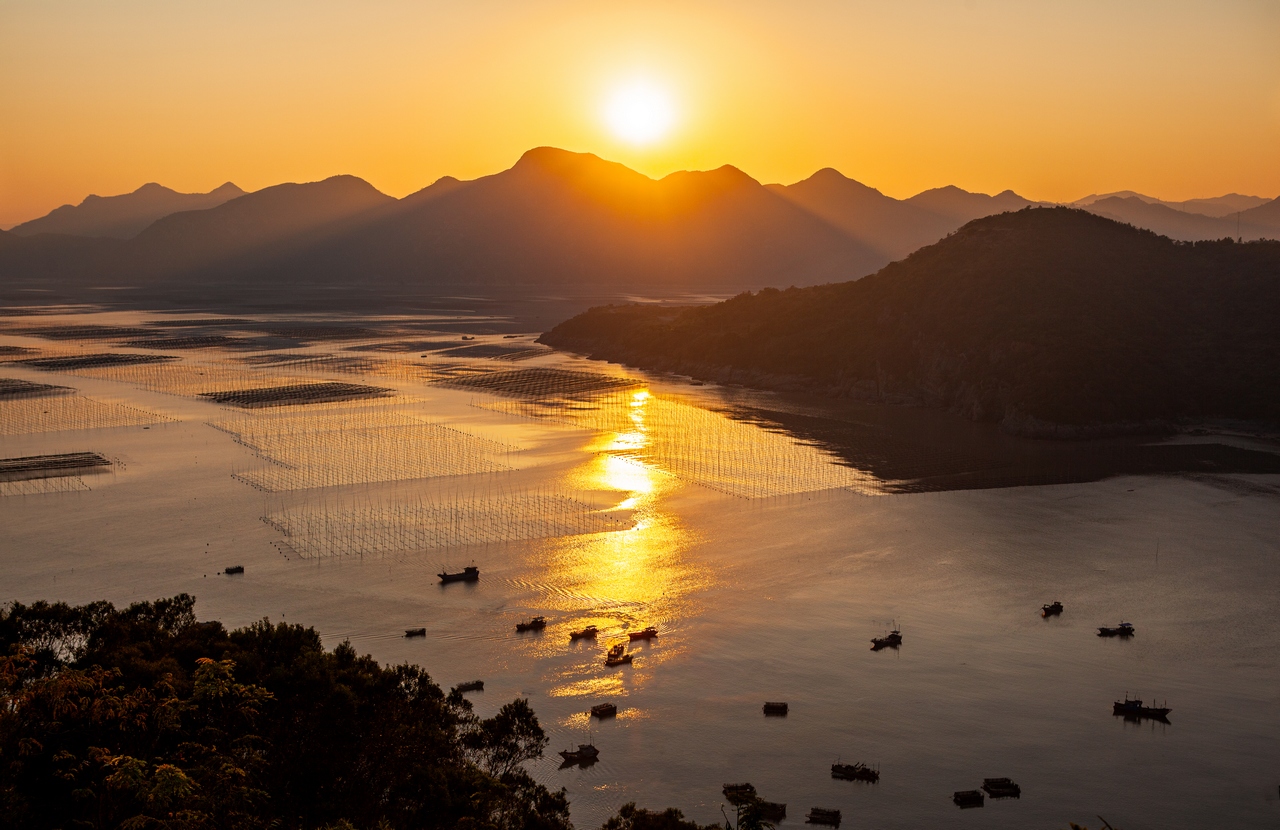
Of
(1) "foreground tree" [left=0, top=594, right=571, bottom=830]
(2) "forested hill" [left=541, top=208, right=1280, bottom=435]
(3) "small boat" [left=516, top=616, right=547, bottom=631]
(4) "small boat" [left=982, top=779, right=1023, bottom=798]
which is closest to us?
(1) "foreground tree" [left=0, top=594, right=571, bottom=830]

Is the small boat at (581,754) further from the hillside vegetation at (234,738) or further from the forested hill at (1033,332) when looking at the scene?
Result: the forested hill at (1033,332)

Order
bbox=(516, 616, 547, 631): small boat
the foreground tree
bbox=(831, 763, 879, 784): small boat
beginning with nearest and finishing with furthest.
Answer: the foreground tree
bbox=(831, 763, 879, 784): small boat
bbox=(516, 616, 547, 631): small boat

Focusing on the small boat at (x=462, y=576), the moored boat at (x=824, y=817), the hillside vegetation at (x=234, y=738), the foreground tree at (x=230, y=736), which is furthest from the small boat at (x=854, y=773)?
the small boat at (x=462, y=576)

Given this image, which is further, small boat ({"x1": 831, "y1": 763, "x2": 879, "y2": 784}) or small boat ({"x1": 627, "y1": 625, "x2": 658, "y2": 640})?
small boat ({"x1": 627, "y1": 625, "x2": 658, "y2": 640})

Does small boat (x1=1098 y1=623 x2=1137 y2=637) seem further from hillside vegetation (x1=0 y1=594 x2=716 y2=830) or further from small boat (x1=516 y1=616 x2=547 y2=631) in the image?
hillside vegetation (x1=0 y1=594 x2=716 y2=830)

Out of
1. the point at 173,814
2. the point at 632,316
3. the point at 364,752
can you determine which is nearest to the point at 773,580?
the point at 364,752

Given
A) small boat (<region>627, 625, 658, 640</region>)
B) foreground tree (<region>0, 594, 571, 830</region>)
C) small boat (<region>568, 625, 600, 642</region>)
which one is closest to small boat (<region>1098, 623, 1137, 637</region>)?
small boat (<region>627, 625, 658, 640</region>)

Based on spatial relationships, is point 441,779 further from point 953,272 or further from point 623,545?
point 953,272

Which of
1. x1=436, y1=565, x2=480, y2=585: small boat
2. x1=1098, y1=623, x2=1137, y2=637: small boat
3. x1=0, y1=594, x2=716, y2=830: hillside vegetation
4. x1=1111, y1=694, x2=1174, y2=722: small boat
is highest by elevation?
x1=0, y1=594, x2=716, y2=830: hillside vegetation
